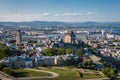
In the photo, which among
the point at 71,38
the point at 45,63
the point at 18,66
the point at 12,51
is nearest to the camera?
the point at 18,66

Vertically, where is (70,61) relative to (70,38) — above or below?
below

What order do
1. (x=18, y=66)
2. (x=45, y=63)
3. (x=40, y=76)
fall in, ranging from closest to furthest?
(x=40, y=76) < (x=18, y=66) < (x=45, y=63)

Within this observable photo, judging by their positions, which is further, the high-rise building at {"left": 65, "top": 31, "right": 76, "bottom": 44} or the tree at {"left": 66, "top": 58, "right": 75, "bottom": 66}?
the high-rise building at {"left": 65, "top": 31, "right": 76, "bottom": 44}

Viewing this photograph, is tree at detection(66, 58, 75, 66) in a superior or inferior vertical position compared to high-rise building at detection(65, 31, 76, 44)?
inferior

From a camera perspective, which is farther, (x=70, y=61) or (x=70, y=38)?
(x=70, y=38)

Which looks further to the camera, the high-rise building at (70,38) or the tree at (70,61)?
the high-rise building at (70,38)

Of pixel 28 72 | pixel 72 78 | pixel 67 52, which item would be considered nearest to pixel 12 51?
pixel 67 52

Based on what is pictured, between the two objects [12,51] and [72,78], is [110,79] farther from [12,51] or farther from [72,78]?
[12,51]

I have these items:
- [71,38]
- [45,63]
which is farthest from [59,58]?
[71,38]

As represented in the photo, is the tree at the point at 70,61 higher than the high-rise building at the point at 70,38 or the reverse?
the reverse

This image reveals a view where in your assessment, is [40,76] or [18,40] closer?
[40,76]
